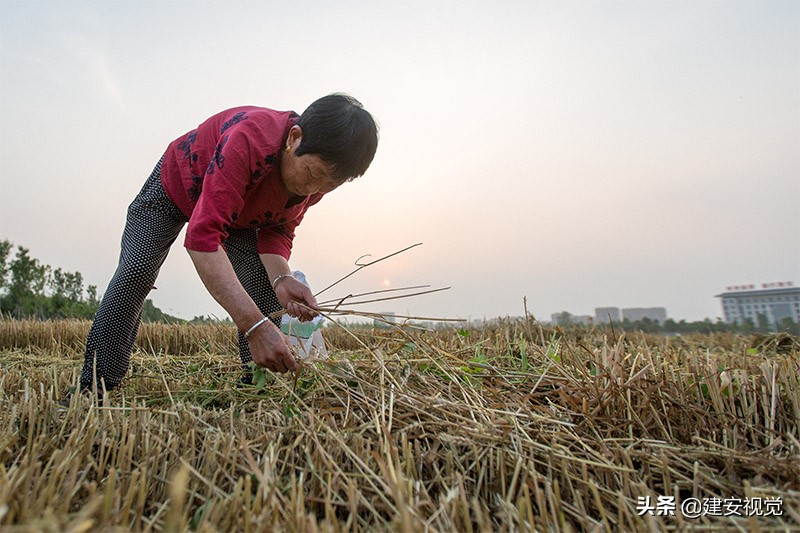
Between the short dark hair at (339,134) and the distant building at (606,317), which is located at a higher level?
the short dark hair at (339,134)

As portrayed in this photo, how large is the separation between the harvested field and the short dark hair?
682 mm

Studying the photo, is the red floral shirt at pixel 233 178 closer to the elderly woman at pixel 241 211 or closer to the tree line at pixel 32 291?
the elderly woman at pixel 241 211

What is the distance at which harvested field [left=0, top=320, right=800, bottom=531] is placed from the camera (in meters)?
0.79

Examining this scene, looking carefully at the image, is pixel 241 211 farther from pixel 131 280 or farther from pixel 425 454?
pixel 425 454

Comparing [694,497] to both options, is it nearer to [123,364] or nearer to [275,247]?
[275,247]

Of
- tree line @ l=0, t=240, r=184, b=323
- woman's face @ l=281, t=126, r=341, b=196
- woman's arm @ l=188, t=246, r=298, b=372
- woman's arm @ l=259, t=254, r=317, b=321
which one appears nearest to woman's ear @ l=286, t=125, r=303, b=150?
woman's face @ l=281, t=126, r=341, b=196

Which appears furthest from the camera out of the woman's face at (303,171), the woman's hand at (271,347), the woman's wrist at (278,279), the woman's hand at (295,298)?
the woman's wrist at (278,279)

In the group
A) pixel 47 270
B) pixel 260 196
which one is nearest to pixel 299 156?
pixel 260 196

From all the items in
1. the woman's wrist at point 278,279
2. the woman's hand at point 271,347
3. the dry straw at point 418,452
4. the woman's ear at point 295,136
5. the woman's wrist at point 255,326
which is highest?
the woman's ear at point 295,136

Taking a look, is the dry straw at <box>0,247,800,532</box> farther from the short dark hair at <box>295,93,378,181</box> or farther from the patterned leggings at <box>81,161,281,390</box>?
the short dark hair at <box>295,93,378,181</box>

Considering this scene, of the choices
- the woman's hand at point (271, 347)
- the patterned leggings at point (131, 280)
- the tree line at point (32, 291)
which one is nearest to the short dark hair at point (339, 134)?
the woman's hand at point (271, 347)

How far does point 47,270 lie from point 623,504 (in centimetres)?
2706

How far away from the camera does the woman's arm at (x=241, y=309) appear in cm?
149

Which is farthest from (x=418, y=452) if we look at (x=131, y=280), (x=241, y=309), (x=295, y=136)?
(x=131, y=280)
